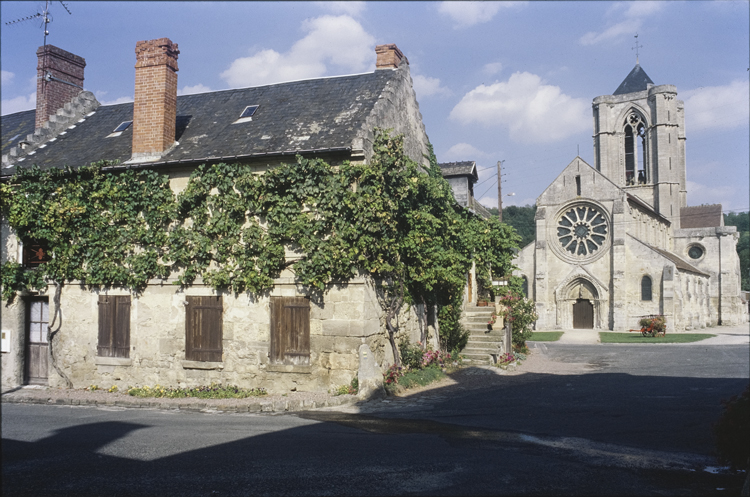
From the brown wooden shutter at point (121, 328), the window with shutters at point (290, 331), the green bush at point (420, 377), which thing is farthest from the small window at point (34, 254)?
the green bush at point (420, 377)

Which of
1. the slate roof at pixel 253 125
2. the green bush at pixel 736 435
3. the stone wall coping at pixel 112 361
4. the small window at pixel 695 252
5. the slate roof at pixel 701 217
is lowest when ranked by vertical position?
the stone wall coping at pixel 112 361

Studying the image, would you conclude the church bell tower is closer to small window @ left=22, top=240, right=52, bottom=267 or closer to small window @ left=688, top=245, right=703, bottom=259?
small window @ left=688, top=245, right=703, bottom=259

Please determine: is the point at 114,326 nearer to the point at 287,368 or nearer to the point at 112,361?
the point at 112,361

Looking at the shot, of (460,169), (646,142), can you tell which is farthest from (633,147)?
(460,169)

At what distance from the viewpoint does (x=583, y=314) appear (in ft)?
133

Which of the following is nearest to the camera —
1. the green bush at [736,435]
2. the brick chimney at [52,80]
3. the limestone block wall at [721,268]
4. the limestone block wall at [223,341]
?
the green bush at [736,435]

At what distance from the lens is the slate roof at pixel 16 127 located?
16.7 metres

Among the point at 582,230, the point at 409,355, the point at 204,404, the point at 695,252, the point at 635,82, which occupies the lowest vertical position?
the point at 204,404

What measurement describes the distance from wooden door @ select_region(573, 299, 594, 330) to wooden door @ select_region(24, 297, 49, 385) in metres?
35.0

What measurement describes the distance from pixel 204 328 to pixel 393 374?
4296 millimetres

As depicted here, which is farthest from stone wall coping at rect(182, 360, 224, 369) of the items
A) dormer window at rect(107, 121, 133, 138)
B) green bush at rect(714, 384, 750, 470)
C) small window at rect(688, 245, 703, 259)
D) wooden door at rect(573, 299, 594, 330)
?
small window at rect(688, 245, 703, 259)

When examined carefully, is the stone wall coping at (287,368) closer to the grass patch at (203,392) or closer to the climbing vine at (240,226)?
the grass patch at (203,392)

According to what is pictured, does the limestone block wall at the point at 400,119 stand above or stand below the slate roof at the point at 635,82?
below

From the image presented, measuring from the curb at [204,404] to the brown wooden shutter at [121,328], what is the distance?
1.78 metres
